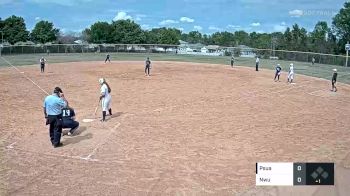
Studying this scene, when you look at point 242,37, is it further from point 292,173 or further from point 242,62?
point 292,173

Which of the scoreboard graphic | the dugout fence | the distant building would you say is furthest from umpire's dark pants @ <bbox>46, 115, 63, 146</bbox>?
the distant building

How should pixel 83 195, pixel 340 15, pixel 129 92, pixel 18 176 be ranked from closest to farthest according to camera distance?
1. pixel 83 195
2. pixel 18 176
3. pixel 129 92
4. pixel 340 15

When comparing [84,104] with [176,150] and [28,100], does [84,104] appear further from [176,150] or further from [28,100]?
[176,150]

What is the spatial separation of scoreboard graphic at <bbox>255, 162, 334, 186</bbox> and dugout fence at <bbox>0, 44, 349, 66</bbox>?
2103 inches

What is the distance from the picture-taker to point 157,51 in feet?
237

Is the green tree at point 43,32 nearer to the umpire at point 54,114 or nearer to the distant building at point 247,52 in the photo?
the distant building at point 247,52

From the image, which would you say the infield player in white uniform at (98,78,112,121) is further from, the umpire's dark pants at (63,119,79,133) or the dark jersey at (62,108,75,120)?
the umpire's dark pants at (63,119,79,133)

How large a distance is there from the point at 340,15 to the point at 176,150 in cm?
8420

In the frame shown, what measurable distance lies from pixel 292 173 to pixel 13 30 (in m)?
90.1

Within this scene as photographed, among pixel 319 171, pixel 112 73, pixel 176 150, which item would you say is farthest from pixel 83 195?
pixel 112 73

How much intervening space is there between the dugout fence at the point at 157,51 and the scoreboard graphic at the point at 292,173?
5341 cm

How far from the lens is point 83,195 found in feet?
31.4

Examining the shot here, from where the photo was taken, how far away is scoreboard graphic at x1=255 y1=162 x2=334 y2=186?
5527 millimetres

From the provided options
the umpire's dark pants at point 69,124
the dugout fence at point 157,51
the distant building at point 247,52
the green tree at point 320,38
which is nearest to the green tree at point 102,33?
the dugout fence at point 157,51
